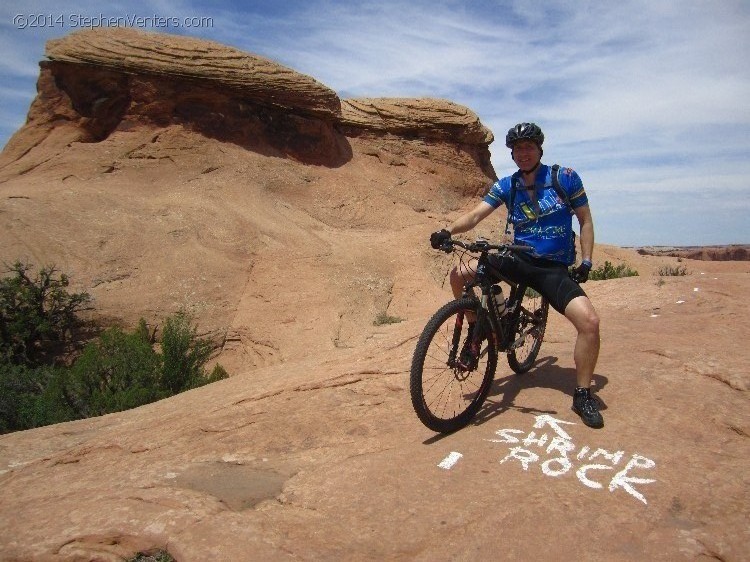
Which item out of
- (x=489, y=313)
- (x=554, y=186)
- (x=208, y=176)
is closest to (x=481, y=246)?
(x=489, y=313)

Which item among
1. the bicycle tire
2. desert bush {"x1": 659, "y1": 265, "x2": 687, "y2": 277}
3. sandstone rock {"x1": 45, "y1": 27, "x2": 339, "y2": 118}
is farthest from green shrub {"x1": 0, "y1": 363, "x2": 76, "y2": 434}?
desert bush {"x1": 659, "y1": 265, "x2": 687, "y2": 277}

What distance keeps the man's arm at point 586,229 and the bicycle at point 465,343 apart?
0.49 metres

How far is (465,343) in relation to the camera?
12.3 feet

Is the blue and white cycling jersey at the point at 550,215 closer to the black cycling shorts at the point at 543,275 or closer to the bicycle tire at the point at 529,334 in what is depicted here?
the black cycling shorts at the point at 543,275

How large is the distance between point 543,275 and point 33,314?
957 centimetres

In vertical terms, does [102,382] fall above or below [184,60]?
below

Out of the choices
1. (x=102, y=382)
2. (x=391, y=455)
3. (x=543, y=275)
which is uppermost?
(x=543, y=275)

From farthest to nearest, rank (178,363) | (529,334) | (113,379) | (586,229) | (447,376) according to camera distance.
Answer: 1. (178,363)
2. (113,379)
3. (529,334)
4. (447,376)
5. (586,229)

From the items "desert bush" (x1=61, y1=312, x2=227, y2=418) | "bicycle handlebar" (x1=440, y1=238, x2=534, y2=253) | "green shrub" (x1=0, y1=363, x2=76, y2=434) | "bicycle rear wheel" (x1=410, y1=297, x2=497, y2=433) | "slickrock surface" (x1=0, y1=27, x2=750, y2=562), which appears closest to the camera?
"slickrock surface" (x1=0, y1=27, x2=750, y2=562)

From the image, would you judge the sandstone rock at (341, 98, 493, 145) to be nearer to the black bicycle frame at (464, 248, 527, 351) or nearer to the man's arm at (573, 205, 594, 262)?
the man's arm at (573, 205, 594, 262)

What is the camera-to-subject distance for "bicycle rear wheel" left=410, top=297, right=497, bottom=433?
11.0 ft

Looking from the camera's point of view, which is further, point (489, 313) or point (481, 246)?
point (489, 313)

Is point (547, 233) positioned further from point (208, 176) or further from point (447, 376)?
point (208, 176)

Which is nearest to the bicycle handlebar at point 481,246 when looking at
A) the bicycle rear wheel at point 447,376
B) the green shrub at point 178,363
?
the bicycle rear wheel at point 447,376
